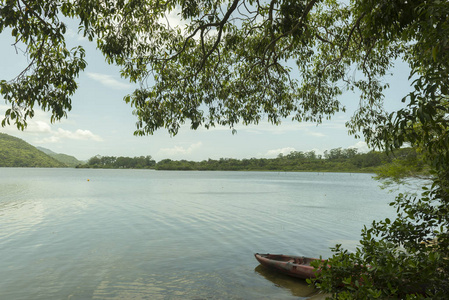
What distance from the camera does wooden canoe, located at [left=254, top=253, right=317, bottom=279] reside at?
378 inches

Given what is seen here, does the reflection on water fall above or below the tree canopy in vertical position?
below

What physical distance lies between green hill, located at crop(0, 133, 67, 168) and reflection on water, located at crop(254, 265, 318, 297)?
639ft

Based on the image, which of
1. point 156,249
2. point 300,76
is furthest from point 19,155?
point 300,76

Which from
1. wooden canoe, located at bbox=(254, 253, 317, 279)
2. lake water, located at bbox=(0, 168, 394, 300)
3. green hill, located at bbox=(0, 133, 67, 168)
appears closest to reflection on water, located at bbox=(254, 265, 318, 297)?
lake water, located at bbox=(0, 168, 394, 300)

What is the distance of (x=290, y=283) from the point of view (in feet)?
32.0

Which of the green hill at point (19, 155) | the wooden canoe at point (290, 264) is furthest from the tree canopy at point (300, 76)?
the green hill at point (19, 155)

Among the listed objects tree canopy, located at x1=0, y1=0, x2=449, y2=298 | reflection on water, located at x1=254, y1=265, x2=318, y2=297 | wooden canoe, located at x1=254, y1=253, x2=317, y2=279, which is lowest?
reflection on water, located at x1=254, y1=265, x2=318, y2=297

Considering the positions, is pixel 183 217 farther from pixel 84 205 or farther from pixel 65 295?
pixel 65 295

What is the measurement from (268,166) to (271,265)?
507ft

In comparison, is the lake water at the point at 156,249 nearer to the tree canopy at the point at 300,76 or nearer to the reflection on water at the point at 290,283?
the reflection on water at the point at 290,283

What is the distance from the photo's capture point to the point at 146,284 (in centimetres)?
985

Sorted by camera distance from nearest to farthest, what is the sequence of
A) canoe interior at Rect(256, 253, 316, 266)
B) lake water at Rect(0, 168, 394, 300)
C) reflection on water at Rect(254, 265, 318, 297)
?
reflection on water at Rect(254, 265, 318, 297)
lake water at Rect(0, 168, 394, 300)
canoe interior at Rect(256, 253, 316, 266)

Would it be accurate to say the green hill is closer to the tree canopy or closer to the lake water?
the lake water

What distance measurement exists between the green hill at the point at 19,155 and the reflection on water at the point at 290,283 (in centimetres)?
19486
